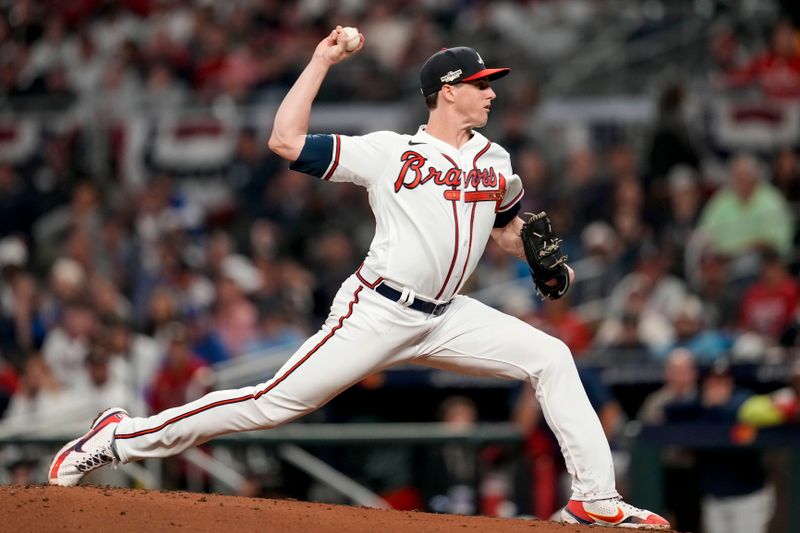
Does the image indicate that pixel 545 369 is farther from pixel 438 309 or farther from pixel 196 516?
pixel 196 516

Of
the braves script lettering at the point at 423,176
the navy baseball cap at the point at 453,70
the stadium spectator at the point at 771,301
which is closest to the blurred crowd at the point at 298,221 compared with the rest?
the stadium spectator at the point at 771,301

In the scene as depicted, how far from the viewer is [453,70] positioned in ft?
18.4

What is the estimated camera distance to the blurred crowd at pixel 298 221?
33.8 ft

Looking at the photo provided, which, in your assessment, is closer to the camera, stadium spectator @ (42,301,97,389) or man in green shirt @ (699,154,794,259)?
man in green shirt @ (699,154,794,259)

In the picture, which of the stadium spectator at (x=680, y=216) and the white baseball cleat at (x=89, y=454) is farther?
the stadium spectator at (x=680, y=216)

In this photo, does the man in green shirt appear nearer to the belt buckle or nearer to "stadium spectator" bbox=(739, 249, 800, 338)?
"stadium spectator" bbox=(739, 249, 800, 338)

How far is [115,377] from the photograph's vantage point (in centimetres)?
1059

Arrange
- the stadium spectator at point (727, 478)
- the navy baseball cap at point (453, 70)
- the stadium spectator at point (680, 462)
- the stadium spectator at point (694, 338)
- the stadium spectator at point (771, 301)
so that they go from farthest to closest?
the stadium spectator at point (771, 301) → the stadium spectator at point (694, 338) → the stadium spectator at point (680, 462) → the stadium spectator at point (727, 478) → the navy baseball cap at point (453, 70)

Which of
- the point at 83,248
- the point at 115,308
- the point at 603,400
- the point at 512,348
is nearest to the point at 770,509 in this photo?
the point at 603,400

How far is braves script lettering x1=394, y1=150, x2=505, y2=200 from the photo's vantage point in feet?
17.9

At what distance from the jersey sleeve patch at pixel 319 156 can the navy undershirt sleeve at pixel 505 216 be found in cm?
80

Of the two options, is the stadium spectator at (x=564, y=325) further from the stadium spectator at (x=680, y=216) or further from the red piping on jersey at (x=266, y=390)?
the red piping on jersey at (x=266, y=390)

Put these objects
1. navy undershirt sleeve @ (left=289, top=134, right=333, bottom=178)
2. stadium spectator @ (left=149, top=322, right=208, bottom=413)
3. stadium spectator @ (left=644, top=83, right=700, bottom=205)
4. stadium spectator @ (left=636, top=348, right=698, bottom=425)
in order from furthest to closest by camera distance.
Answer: stadium spectator @ (left=644, top=83, right=700, bottom=205) → stadium spectator @ (left=149, top=322, right=208, bottom=413) → stadium spectator @ (left=636, top=348, right=698, bottom=425) → navy undershirt sleeve @ (left=289, top=134, right=333, bottom=178)

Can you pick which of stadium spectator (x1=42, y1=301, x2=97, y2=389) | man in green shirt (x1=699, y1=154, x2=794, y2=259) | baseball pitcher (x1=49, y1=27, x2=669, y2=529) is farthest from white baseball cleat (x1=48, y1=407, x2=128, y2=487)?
man in green shirt (x1=699, y1=154, x2=794, y2=259)
